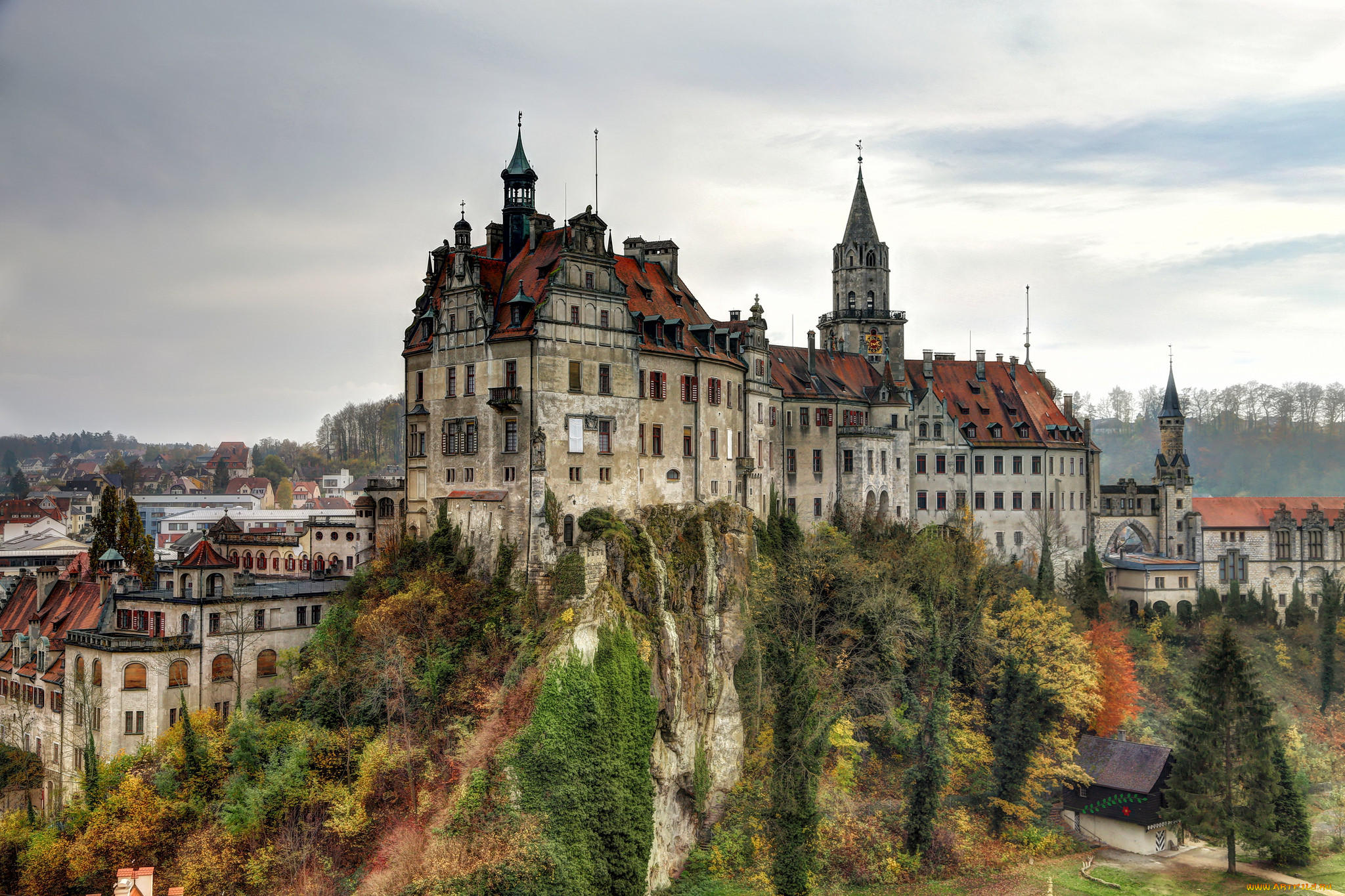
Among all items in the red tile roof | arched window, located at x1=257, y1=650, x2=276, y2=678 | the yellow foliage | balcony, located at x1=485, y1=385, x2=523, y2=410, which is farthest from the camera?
the red tile roof

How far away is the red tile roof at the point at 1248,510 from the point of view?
255ft

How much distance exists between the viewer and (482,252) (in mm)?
54344

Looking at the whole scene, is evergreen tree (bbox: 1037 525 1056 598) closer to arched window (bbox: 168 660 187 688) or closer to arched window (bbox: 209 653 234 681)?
arched window (bbox: 209 653 234 681)

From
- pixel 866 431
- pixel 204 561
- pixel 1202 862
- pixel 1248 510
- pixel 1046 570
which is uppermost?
pixel 866 431

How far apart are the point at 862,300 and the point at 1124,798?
1533 inches

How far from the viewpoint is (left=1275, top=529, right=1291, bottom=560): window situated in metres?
78.0

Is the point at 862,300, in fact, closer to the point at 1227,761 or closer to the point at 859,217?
the point at 859,217

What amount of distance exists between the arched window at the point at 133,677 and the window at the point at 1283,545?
236 ft

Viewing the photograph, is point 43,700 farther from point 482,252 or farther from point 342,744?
point 482,252

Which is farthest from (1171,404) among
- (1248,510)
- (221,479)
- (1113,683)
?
(221,479)

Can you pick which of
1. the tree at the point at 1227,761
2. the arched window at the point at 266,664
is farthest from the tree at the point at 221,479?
the tree at the point at 1227,761

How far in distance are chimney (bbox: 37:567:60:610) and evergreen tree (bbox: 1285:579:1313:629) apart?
75463mm

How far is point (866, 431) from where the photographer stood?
69438 mm

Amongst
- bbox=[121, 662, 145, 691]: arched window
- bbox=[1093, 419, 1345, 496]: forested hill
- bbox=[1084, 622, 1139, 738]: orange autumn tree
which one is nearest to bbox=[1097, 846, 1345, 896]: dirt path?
bbox=[1084, 622, 1139, 738]: orange autumn tree
